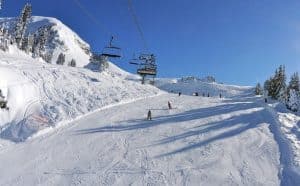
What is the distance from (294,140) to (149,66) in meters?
34.0

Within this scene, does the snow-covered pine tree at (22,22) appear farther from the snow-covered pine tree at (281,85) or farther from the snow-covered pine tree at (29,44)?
the snow-covered pine tree at (281,85)

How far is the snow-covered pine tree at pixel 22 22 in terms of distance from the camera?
10094cm

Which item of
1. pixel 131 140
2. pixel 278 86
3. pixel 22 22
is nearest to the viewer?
pixel 131 140

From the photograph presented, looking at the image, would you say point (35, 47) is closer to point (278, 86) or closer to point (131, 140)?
point (278, 86)

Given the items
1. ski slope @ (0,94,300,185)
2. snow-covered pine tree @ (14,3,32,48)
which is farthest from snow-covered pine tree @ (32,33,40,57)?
ski slope @ (0,94,300,185)

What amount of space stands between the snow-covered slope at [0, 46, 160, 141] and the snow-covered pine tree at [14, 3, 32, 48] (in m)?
55.2

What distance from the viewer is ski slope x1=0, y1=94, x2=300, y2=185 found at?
20.9m

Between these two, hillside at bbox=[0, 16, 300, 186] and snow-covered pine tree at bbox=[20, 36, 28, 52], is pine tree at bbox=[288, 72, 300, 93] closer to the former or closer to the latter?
hillside at bbox=[0, 16, 300, 186]

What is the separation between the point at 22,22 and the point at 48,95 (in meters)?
70.7

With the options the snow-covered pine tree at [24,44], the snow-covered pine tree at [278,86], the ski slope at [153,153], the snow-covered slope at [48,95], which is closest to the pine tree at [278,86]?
the snow-covered pine tree at [278,86]

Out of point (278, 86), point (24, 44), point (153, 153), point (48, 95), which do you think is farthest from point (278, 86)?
point (24, 44)

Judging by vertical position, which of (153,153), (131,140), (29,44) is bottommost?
(153,153)

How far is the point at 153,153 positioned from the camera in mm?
24312

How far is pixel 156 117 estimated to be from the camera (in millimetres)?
34375
